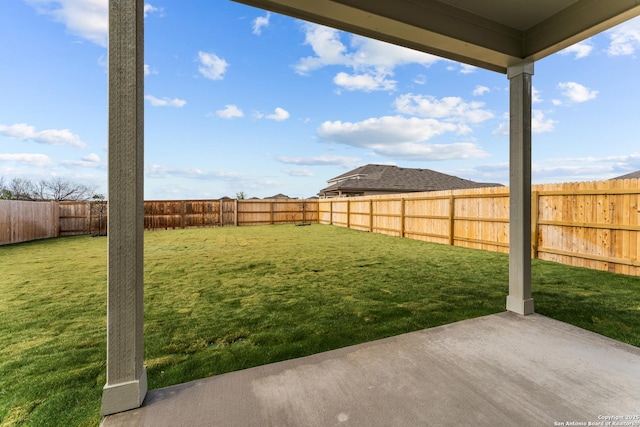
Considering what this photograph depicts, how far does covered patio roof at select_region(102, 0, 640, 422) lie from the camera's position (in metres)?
1.52

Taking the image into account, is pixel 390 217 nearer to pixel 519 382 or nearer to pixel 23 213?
pixel 519 382

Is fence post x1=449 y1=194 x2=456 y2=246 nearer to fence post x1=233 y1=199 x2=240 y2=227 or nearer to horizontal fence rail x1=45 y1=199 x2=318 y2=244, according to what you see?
horizontal fence rail x1=45 y1=199 x2=318 y2=244

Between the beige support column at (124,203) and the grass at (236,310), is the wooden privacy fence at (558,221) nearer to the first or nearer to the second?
the grass at (236,310)

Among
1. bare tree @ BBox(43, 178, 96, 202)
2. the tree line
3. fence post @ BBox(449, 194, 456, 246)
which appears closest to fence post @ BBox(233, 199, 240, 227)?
the tree line

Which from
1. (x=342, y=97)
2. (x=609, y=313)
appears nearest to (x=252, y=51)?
(x=342, y=97)

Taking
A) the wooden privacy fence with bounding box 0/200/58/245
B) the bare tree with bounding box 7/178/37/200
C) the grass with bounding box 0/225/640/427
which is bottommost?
the grass with bounding box 0/225/640/427

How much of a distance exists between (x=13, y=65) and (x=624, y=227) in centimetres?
1787

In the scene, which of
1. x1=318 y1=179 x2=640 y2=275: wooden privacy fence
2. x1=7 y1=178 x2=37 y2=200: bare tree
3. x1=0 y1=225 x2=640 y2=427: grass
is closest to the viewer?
x1=0 y1=225 x2=640 y2=427: grass

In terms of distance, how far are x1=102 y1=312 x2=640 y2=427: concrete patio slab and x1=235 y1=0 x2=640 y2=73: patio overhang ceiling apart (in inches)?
106

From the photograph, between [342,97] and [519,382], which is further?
[342,97]

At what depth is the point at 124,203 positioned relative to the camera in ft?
5.01

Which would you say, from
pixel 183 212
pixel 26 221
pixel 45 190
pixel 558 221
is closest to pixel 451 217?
pixel 558 221

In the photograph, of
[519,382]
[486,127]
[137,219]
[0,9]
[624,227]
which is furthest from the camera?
[486,127]

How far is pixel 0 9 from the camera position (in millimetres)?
6336
